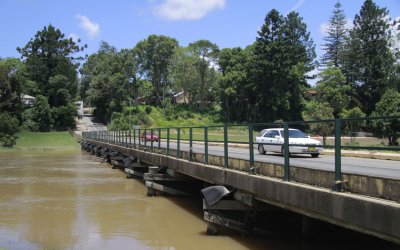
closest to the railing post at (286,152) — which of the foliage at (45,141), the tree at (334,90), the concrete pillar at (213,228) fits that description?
the concrete pillar at (213,228)

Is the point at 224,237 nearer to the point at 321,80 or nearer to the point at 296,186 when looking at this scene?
the point at 296,186

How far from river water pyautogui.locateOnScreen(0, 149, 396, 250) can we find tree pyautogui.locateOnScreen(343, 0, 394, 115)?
210 feet

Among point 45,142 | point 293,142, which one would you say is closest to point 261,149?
point 293,142

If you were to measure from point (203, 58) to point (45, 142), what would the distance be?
3699 cm

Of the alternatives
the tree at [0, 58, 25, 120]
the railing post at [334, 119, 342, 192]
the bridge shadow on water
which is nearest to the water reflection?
Answer: the bridge shadow on water

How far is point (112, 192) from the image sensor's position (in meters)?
21.0

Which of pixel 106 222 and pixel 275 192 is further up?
pixel 275 192

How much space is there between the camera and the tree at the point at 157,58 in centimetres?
10969

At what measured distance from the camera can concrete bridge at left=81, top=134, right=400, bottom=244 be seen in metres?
6.38

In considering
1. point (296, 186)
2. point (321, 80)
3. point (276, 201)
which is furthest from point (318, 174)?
point (321, 80)

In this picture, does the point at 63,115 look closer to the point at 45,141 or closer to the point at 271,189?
the point at 45,141

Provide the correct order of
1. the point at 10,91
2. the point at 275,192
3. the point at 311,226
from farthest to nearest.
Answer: the point at 10,91 < the point at 311,226 < the point at 275,192

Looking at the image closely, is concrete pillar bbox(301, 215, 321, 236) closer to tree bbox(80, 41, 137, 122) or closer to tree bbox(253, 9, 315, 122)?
tree bbox(253, 9, 315, 122)

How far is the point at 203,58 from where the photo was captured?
97.1 m
